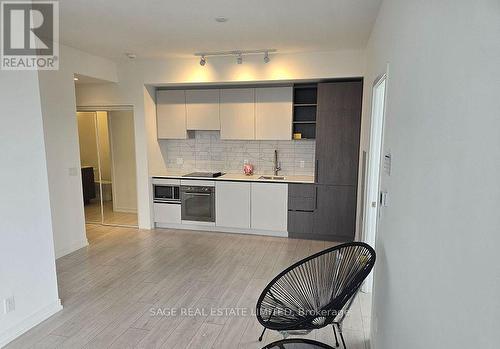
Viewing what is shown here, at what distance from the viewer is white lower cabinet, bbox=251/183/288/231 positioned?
4.71m

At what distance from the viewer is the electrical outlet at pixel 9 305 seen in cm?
235

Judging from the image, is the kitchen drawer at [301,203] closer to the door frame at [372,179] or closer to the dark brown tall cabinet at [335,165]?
the dark brown tall cabinet at [335,165]

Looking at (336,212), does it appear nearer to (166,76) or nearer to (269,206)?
(269,206)

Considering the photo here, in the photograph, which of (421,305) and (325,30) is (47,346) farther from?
(325,30)

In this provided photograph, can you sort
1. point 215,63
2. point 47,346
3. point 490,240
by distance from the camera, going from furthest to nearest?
point 215,63 → point 47,346 → point 490,240

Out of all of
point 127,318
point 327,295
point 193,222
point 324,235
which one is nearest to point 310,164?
point 324,235

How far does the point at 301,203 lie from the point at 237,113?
1712mm

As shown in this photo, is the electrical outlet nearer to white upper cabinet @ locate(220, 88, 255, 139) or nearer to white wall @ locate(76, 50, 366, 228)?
white wall @ locate(76, 50, 366, 228)

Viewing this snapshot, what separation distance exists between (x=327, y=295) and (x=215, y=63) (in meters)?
3.65

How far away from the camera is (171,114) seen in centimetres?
516

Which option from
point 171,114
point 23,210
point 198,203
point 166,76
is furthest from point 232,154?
point 23,210

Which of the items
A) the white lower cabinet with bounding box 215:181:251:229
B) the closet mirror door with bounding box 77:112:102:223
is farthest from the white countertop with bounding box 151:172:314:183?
the closet mirror door with bounding box 77:112:102:223

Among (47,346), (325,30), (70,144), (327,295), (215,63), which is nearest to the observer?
(327,295)

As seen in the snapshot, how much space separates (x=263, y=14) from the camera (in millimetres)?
2865
